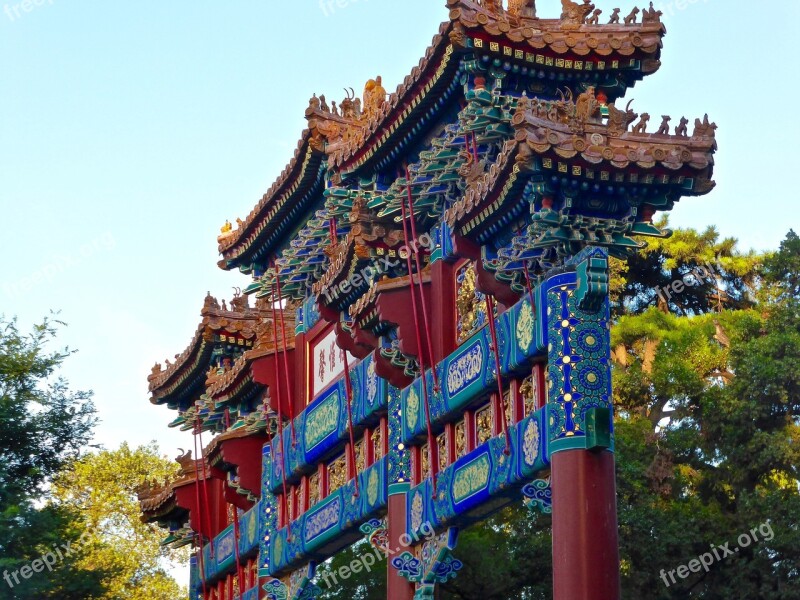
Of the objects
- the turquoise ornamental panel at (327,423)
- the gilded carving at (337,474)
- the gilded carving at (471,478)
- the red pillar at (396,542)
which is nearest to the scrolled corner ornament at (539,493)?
the gilded carving at (471,478)

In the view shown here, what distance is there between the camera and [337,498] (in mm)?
18703

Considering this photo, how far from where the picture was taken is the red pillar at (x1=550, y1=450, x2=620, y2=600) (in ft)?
40.3

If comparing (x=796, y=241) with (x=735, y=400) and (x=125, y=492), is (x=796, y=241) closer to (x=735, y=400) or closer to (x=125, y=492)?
(x=735, y=400)

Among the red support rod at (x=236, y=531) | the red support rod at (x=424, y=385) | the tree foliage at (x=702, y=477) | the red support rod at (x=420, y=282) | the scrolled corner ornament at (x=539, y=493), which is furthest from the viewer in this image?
the red support rod at (x=236, y=531)

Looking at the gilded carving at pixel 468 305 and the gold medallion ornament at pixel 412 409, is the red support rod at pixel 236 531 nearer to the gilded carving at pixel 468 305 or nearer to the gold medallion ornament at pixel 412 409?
the gold medallion ornament at pixel 412 409

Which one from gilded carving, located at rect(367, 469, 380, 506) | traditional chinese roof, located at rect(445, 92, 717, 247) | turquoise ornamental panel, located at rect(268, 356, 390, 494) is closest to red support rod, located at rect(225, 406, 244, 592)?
turquoise ornamental panel, located at rect(268, 356, 390, 494)

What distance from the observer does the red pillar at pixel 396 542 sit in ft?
51.6

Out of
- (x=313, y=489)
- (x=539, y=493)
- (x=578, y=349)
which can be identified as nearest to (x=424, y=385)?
(x=539, y=493)

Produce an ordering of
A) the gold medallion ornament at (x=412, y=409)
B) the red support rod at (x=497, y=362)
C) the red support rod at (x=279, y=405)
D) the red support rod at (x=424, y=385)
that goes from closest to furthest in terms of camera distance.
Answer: the red support rod at (x=497, y=362) → the red support rod at (x=424, y=385) → the gold medallion ornament at (x=412, y=409) → the red support rod at (x=279, y=405)

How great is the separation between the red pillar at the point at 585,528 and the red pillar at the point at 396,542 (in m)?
3.52

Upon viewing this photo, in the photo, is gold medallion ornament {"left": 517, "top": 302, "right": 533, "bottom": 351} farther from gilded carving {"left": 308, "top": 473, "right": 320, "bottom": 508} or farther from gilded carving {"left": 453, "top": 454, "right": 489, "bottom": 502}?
gilded carving {"left": 308, "top": 473, "right": 320, "bottom": 508}

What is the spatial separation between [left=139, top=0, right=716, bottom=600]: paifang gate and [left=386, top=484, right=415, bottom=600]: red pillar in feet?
0.09

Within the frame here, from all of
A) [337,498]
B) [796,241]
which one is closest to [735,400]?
[796,241]

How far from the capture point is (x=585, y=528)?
12438mm
